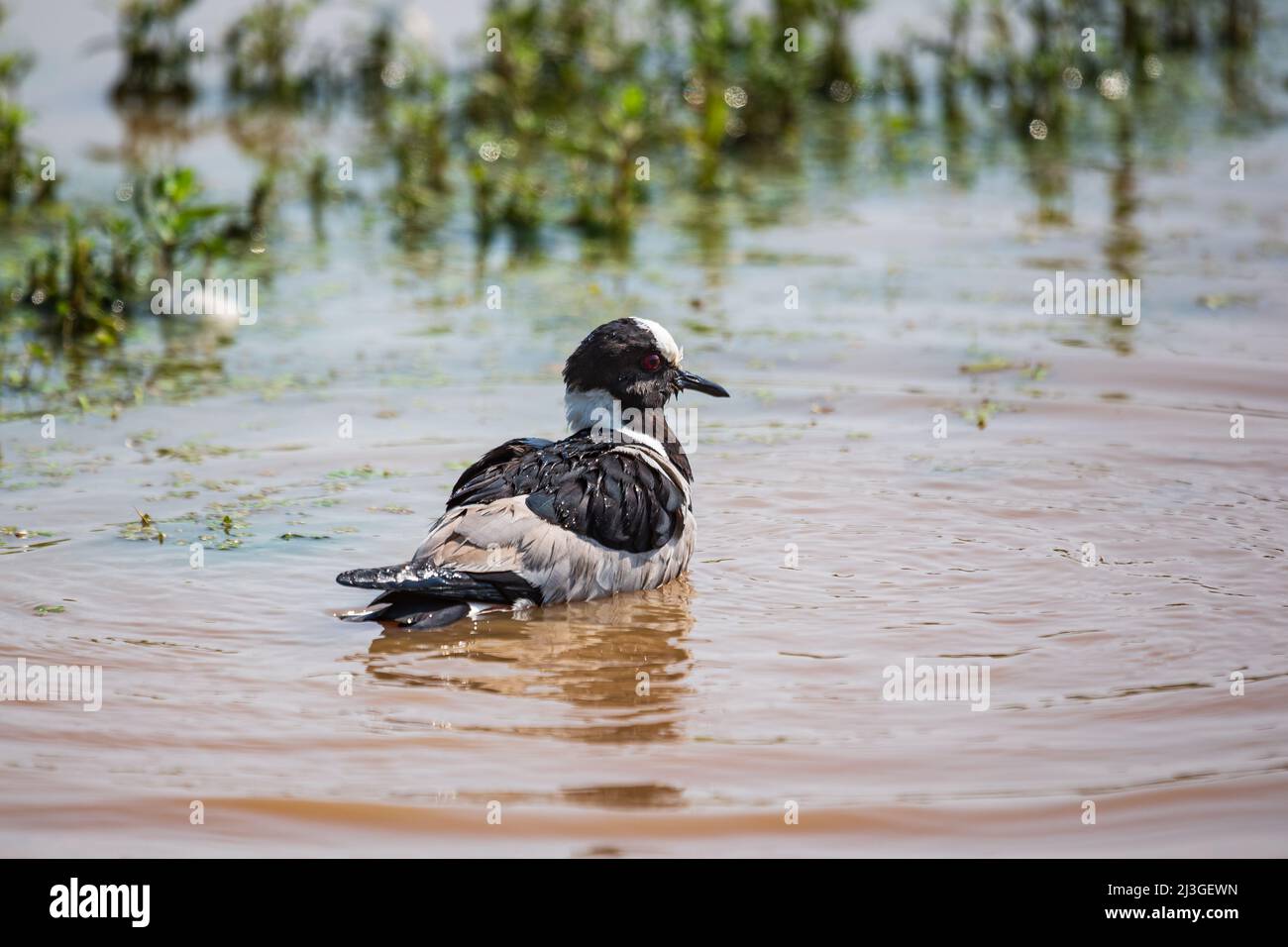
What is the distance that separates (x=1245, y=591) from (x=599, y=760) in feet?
9.24

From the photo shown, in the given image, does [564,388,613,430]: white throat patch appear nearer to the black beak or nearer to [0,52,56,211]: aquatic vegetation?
the black beak

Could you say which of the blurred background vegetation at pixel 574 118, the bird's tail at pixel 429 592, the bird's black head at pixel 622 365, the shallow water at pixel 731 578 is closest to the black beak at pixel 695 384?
the bird's black head at pixel 622 365

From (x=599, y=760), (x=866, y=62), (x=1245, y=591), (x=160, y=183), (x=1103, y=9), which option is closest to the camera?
(x=599, y=760)

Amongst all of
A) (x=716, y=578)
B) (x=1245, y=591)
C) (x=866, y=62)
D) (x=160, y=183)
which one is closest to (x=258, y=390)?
(x=160, y=183)

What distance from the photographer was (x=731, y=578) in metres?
7.39

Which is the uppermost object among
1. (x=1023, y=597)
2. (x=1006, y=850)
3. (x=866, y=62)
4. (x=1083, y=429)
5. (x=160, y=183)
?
(x=866, y=62)

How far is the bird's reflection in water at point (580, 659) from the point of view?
6051mm

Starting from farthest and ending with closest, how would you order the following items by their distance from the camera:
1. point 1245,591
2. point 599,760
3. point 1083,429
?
point 1083,429
point 1245,591
point 599,760

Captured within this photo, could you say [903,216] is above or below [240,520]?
above

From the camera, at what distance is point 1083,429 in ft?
30.1

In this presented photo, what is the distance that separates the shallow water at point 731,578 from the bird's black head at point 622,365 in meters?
0.71

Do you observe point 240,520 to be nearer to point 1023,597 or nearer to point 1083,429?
point 1023,597

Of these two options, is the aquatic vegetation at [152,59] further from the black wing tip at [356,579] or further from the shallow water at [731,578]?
the black wing tip at [356,579]

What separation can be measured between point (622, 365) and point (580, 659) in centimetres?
158
